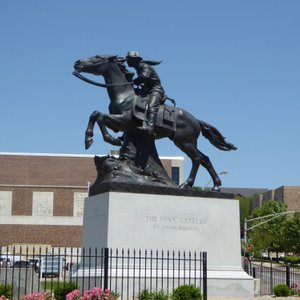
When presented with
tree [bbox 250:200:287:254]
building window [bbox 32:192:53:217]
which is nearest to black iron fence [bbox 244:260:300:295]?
tree [bbox 250:200:287:254]

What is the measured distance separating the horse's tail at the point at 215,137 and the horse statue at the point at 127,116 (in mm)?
610

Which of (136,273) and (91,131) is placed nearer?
(136,273)

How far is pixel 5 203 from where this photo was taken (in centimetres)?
7362

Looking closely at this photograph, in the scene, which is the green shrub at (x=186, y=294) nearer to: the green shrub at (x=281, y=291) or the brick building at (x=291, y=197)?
the green shrub at (x=281, y=291)

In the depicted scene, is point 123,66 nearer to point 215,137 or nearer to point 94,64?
point 94,64

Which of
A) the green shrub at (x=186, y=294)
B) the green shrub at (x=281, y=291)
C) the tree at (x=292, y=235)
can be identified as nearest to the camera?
the green shrub at (x=186, y=294)

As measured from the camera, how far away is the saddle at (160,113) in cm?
2006

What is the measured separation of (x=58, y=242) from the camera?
238 ft

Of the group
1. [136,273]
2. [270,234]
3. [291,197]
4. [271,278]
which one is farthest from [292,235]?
[136,273]

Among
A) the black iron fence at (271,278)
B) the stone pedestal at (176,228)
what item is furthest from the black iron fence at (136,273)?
the black iron fence at (271,278)

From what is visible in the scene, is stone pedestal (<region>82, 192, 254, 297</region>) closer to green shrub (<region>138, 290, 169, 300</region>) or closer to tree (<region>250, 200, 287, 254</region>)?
green shrub (<region>138, 290, 169, 300</region>)

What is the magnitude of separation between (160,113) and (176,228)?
12.0ft

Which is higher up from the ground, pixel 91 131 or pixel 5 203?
pixel 5 203

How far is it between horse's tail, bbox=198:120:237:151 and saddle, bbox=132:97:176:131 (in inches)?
68.7
